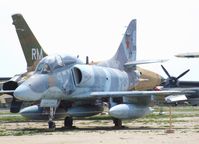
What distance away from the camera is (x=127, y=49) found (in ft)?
119

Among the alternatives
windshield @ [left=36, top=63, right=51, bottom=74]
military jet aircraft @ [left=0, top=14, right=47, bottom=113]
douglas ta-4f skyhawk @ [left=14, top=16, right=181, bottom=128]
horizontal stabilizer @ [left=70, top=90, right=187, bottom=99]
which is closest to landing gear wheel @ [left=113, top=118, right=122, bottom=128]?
douglas ta-4f skyhawk @ [left=14, top=16, right=181, bottom=128]

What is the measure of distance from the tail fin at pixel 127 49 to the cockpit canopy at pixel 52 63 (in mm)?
7411

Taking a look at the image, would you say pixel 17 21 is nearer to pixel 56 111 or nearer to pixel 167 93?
pixel 56 111

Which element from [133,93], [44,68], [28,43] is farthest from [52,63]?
[28,43]

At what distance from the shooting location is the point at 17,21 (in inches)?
1615

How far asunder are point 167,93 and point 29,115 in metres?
6.67

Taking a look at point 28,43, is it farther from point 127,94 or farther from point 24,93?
point 24,93

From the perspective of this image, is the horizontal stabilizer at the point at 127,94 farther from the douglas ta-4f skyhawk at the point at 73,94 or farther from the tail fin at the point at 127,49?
the tail fin at the point at 127,49

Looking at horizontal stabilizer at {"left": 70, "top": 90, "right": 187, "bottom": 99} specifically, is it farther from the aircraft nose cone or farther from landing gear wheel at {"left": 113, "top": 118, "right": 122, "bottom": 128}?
the aircraft nose cone

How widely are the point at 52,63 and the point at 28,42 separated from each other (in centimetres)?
1500

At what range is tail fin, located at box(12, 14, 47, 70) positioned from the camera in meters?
40.0

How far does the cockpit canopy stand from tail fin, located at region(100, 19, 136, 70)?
24.3 feet

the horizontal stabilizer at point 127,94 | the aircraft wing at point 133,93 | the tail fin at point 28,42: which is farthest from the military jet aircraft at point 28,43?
the aircraft wing at point 133,93

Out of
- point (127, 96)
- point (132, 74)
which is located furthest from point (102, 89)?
point (132, 74)
